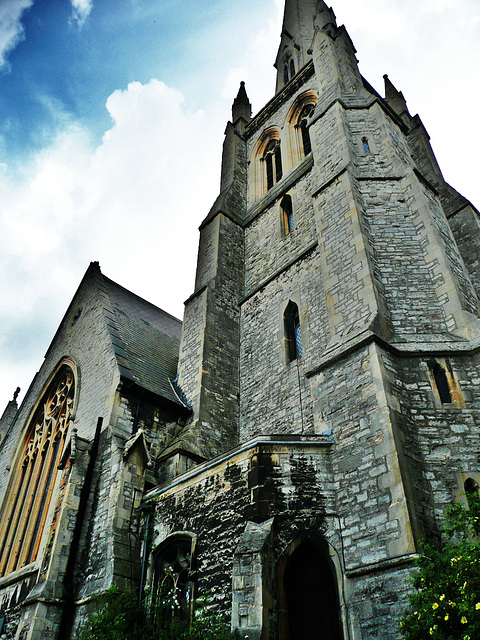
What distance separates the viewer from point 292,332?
543 inches

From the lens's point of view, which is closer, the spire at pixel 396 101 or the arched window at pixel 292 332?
the arched window at pixel 292 332

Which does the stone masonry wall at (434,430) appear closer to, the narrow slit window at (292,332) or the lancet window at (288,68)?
the narrow slit window at (292,332)

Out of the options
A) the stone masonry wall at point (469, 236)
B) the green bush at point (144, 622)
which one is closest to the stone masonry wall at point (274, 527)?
the green bush at point (144, 622)

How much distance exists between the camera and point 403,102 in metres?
21.2

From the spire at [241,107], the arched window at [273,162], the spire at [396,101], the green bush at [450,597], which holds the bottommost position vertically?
the green bush at [450,597]

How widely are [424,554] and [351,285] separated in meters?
5.81

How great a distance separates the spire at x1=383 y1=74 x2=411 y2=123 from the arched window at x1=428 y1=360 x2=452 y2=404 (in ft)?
47.1

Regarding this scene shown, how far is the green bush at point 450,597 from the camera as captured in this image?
16.5 feet

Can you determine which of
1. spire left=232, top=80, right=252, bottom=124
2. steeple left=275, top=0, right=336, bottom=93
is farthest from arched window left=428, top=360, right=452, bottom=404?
steeple left=275, top=0, right=336, bottom=93

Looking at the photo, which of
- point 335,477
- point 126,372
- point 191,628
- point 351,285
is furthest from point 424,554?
point 126,372

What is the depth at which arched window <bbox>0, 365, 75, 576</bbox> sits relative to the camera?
46.1ft

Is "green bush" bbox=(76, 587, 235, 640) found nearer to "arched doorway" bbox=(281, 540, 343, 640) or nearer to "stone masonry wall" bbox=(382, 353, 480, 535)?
"arched doorway" bbox=(281, 540, 343, 640)

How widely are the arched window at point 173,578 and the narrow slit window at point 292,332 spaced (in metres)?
5.31

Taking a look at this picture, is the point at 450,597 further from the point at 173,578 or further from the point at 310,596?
the point at 173,578
